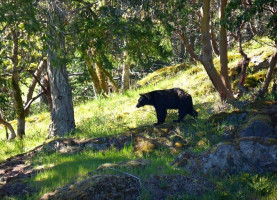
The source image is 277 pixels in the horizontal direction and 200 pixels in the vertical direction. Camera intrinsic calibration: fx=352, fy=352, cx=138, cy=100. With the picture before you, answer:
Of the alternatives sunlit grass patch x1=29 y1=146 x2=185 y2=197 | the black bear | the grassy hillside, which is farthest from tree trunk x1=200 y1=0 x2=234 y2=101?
sunlit grass patch x1=29 y1=146 x2=185 y2=197

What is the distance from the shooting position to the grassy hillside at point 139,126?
6.39m

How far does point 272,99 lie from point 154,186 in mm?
8169

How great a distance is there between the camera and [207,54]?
41.9 feet

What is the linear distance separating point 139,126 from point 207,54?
152 inches

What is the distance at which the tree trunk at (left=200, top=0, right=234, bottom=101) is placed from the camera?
12.5 meters

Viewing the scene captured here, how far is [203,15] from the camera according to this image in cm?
1262

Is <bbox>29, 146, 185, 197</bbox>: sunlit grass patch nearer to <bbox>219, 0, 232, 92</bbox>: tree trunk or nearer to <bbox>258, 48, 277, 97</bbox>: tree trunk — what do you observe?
<bbox>219, 0, 232, 92</bbox>: tree trunk

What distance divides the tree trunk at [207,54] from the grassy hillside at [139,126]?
49 centimetres

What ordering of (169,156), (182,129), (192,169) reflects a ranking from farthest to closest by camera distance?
1. (182,129)
2. (169,156)
3. (192,169)

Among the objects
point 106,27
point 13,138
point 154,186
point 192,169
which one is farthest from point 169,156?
point 13,138

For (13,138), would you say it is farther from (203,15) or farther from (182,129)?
(203,15)

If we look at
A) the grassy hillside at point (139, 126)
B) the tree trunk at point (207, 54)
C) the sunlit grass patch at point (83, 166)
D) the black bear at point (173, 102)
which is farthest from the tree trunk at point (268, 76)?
the sunlit grass patch at point (83, 166)

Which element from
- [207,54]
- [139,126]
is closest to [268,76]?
[207,54]

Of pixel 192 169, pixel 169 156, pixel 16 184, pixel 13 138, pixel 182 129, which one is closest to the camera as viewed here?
pixel 192 169
